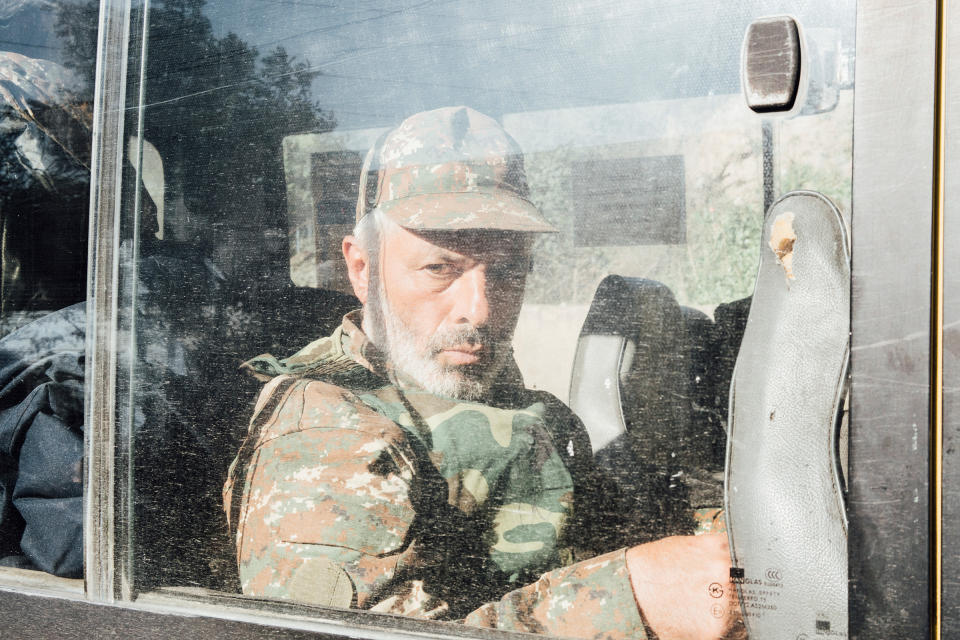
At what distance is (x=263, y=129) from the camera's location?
159cm

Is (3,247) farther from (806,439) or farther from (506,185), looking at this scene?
(806,439)

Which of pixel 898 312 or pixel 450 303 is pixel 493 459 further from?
pixel 898 312

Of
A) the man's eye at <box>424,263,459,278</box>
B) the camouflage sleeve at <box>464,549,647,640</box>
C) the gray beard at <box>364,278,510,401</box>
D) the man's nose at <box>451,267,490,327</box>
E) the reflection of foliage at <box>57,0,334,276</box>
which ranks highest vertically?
the reflection of foliage at <box>57,0,334,276</box>

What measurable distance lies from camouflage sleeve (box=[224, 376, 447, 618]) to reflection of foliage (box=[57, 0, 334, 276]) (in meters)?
0.35

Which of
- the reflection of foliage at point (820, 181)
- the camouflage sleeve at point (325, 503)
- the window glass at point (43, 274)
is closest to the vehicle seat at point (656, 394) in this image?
the reflection of foliage at point (820, 181)

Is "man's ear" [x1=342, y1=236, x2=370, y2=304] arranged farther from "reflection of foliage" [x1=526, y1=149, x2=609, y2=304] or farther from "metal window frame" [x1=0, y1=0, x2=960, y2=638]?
"metal window frame" [x1=0, y1=0, x2=960, y2=638]

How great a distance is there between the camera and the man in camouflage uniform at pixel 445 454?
138cm

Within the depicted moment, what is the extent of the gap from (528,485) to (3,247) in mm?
1457

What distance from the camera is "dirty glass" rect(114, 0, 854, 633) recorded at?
4.31 ft

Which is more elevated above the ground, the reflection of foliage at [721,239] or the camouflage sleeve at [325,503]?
the reflection of foliage at [721,239]

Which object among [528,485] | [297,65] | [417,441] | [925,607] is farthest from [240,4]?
[925,607]

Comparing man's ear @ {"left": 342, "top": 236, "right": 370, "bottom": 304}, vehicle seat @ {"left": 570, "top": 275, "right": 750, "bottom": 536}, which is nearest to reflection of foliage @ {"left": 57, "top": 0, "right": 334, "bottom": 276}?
man's ear @ {"left": 342, "top": 236, "right": 370, "bottom": 304}

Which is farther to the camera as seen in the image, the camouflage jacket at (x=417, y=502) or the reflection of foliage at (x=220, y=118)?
the reflection of foliage at (x=220, y=118)

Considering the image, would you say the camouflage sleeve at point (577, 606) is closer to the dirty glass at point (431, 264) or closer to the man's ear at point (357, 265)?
the dirty glass at point (431, 264)
